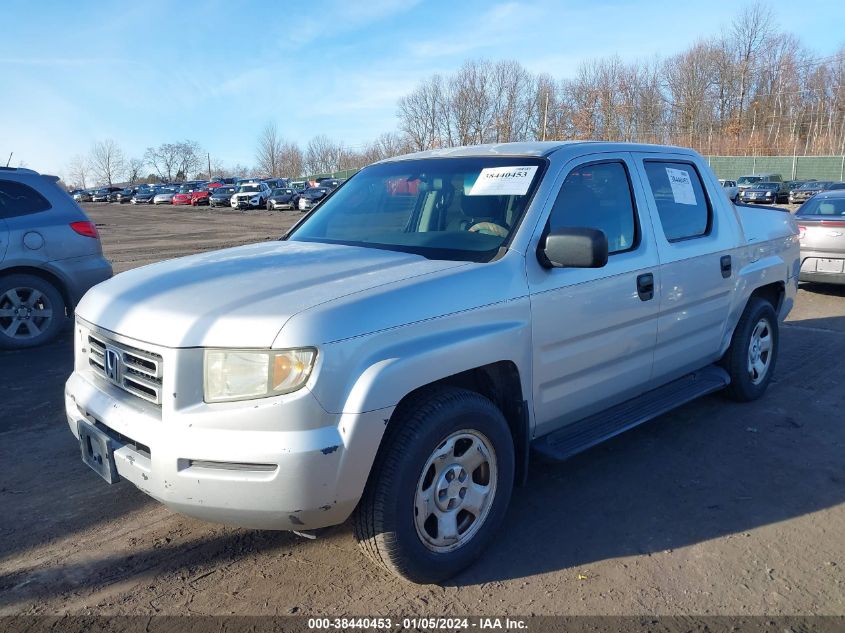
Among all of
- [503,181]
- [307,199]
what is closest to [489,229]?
[503,181]

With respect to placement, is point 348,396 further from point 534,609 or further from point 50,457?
point 50,457

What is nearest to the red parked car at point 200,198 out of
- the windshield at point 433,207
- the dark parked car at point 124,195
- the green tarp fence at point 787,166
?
the dark parked car at point 124,195

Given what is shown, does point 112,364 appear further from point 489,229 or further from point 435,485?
point 489,229

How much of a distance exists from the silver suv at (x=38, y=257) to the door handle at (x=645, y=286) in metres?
5.79

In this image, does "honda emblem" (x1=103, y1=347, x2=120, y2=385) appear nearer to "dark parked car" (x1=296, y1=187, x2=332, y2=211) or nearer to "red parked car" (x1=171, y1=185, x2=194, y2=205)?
"dark parked car" (x1=296, y1=187, x2=332, y2=211)

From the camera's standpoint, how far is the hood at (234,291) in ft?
8.25

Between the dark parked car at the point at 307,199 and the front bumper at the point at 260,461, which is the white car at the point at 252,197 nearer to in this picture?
the dark parked car at the point at 307,199

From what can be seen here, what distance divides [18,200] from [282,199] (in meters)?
34.9

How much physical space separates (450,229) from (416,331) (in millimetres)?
1022

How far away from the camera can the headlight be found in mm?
2438

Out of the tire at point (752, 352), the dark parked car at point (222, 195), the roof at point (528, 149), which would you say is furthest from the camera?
the dark parked car at point (222, 195)

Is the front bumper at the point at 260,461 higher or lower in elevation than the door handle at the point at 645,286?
lower

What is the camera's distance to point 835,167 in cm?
4956

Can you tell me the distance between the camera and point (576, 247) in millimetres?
3039
